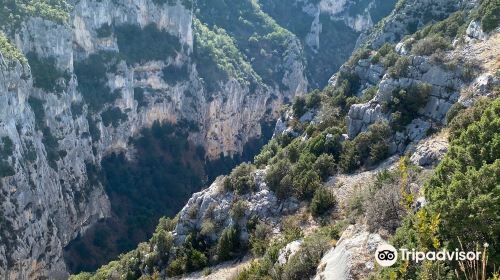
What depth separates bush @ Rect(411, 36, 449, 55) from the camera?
3450cm

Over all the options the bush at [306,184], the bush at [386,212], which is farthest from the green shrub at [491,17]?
the bush at [386,212]

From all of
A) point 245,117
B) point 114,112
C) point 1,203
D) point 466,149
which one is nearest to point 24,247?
point 1,203

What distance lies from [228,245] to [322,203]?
598 centimetres

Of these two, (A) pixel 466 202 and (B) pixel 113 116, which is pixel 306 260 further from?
(B) pixel 113 116

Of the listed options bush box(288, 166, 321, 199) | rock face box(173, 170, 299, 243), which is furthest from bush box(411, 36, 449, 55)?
rock face box(173, 170, 299, 243)

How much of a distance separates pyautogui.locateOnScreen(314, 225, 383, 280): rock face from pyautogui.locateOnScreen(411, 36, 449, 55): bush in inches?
694

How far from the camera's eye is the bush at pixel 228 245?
2998 centimetres

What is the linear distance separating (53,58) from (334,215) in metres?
49.4

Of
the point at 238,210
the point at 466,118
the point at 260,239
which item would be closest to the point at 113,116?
the point at 238,210

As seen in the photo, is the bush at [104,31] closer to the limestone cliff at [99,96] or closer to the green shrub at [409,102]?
the limestone cliff at [99,96]

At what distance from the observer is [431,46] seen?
114 feet

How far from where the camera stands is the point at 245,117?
9756 cm

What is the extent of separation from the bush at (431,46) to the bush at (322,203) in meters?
12.9

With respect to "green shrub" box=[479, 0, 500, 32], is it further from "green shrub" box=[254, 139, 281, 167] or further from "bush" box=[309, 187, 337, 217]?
"green shrub" box=[254, 139, 281, 167]
